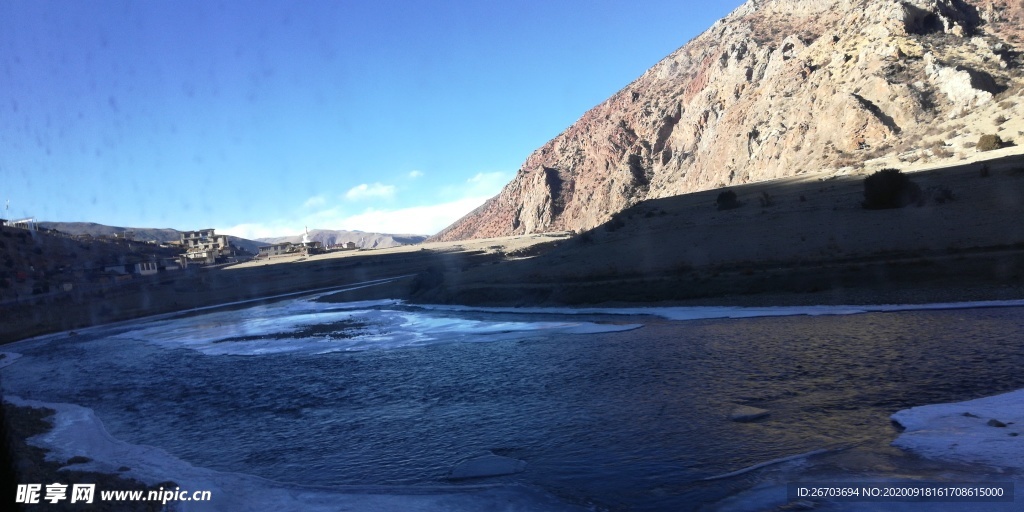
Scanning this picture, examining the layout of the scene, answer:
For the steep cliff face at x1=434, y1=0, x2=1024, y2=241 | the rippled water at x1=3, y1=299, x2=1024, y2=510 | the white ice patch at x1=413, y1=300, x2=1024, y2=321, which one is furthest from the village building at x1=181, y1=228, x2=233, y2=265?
the rippled water at x1=3, y1=299, x2=1024, y2=510

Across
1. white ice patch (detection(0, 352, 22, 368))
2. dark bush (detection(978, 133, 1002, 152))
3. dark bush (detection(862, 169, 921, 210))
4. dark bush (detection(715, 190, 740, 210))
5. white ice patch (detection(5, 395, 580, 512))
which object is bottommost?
white ice patch (detection(5, 395, 580, 512))

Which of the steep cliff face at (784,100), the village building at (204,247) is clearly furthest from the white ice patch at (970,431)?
the village building at (204,247)

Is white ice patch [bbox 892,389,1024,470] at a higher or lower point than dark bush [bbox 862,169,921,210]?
lower

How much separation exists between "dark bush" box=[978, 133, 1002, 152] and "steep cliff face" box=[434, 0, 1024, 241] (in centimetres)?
740

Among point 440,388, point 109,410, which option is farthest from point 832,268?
point 109,410

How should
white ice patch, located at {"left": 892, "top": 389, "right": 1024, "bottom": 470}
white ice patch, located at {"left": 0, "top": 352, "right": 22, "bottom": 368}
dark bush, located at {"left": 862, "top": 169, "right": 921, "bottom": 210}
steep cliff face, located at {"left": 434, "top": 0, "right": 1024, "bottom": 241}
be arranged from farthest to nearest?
steep cliff face, located at {"left": 434, "top": 0, "right": 1024, "bottom": 241}
dark bush, located at {"left": 862, "top": 169, "right": 921, "bottom": 210}
white ice patch, located at {"left": 0, "top": 352, "right": 22, "bottom": 368}
white ice patch, located at {"left": 892, "top": 389, "right": 1024, "bottom": 470}

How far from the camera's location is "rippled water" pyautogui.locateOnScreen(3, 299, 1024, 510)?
332 inches

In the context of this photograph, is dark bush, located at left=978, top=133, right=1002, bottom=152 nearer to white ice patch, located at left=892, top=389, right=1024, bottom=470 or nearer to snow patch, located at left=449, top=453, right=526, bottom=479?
white ice patch, located at left=892, top=389, right=1024, bottom=470

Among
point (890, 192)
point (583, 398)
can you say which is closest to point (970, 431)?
point (583, 398)

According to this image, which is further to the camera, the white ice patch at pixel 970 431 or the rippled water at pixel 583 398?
the rippled water at pixel 583 398

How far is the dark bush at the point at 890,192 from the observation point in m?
29.4

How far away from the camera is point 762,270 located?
2384 centimetres

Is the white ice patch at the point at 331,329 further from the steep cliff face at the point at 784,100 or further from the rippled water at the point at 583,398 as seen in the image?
the steep cliff face at the point at 784,100

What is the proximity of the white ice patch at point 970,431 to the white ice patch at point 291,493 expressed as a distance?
429 cm
